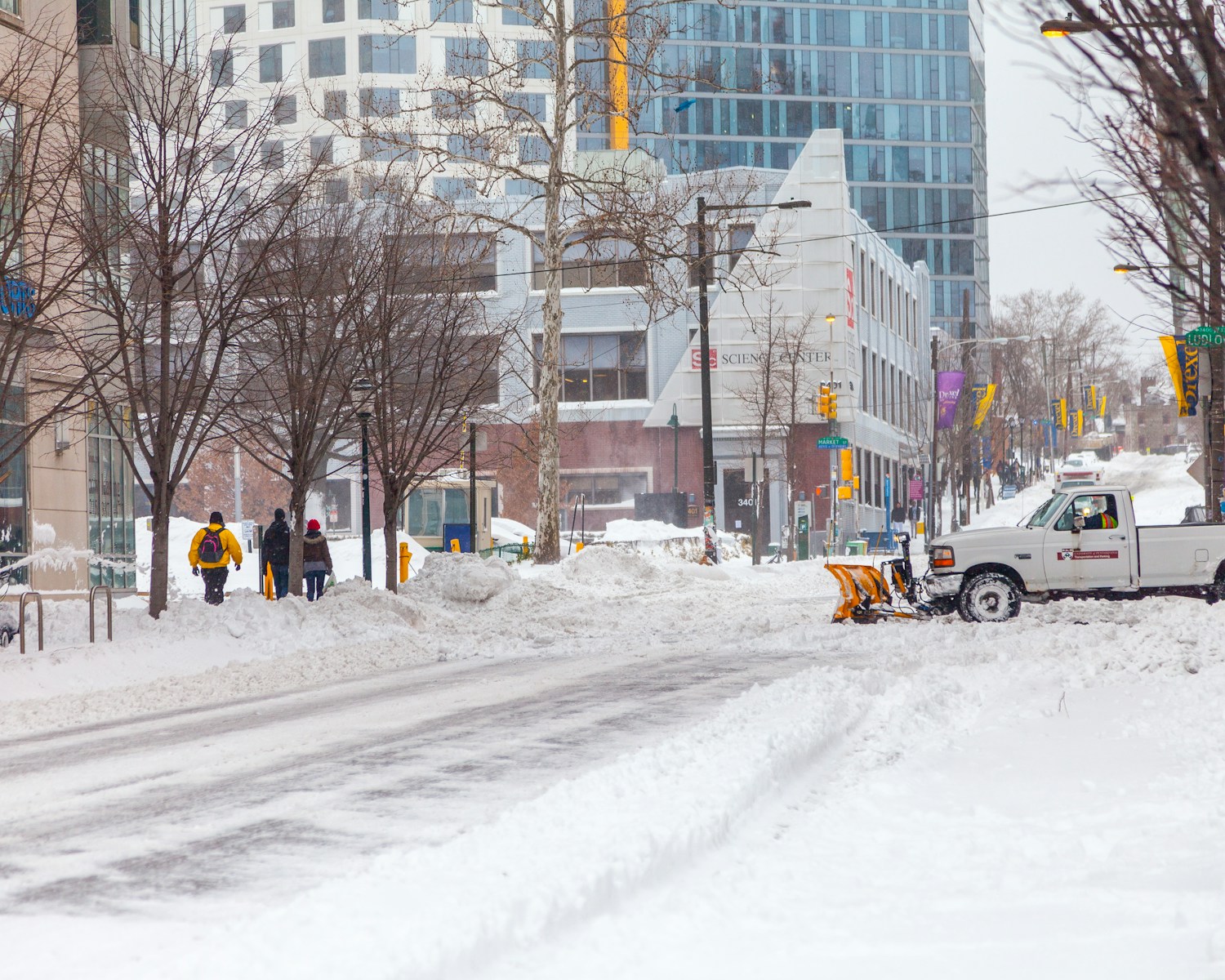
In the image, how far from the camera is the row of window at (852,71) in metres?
108

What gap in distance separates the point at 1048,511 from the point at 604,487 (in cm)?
4493

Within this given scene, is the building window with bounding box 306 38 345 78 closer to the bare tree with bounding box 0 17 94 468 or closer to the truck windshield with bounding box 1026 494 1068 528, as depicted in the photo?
the bare tree with bounding box 0 17 94 468

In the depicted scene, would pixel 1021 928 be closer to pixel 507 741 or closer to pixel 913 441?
pixel 507 741

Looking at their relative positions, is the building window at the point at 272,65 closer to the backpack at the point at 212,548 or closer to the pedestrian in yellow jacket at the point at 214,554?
the pedestrian in yellow jacket at the point at 214,554

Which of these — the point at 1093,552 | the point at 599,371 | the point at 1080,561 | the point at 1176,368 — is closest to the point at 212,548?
the point at 1080,561

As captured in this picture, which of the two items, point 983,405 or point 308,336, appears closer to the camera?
point 308,336

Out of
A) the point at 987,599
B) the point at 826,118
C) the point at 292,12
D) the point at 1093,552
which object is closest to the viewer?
the point at 987,599

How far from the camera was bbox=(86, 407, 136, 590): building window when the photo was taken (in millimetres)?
27297

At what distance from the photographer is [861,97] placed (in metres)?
111

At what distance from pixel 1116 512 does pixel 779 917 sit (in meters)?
16.0

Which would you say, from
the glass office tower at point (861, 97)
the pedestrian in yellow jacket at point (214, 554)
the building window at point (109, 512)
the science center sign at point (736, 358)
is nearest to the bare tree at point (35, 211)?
the pedestrian in yellow jacket at point (214, 554)

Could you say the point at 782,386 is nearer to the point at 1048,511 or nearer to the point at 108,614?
the point at 1048,511

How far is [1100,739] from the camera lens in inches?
388

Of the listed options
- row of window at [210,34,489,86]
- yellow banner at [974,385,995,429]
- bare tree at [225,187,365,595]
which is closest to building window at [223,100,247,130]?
bare tree at [225,187,365,595]
